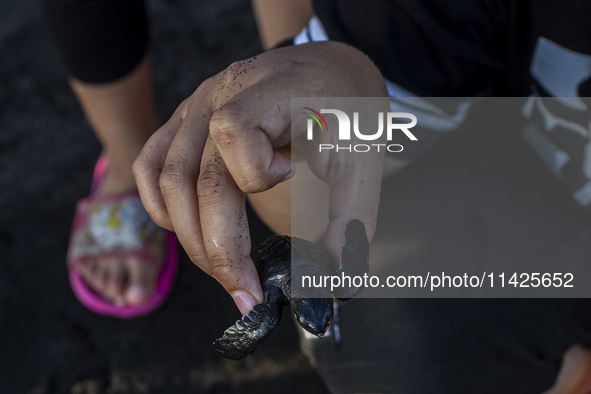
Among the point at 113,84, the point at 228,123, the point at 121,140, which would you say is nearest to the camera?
the point at 228,123

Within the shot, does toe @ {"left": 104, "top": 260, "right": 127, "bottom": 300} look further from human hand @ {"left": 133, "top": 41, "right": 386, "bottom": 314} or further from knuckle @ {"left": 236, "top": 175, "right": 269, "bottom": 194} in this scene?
knuckle @ {"left": 236, "top": 175, "right": 269, "bottom": 194}

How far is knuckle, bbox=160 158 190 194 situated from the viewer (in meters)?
0.43

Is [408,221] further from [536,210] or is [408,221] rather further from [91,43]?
[91,43]

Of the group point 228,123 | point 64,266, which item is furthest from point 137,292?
point 228,123

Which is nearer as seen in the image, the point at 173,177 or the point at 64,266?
the point at 173,177

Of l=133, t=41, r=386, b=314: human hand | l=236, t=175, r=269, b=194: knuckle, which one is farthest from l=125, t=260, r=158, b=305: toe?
l=236, t=175, r=269, b=194: knuckle

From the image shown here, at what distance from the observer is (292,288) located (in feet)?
1.58

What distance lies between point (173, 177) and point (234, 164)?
2.6 inches

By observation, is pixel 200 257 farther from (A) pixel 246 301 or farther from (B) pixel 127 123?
(B) pixel 127 123

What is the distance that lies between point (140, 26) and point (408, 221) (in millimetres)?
665

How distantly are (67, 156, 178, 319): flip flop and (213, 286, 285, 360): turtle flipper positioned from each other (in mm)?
712

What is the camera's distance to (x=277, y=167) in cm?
42

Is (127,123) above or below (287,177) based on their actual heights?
below

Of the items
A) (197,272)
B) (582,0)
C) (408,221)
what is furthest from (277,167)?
(197,272)
